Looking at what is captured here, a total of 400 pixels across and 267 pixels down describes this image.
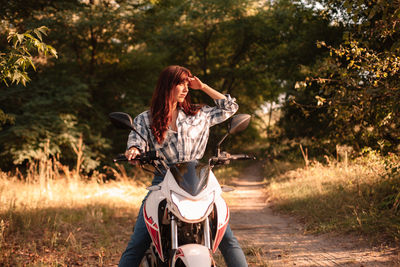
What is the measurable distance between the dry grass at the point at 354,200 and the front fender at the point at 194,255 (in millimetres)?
3335

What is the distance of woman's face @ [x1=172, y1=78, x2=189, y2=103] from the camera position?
287 cm

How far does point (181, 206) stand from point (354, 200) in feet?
16.1

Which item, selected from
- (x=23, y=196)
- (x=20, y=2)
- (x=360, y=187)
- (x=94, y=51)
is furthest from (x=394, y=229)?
(x=94, y=51)

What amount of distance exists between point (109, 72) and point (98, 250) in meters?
12.4

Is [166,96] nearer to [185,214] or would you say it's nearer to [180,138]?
[180,138]

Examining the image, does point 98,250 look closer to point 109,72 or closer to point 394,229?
point 394,229

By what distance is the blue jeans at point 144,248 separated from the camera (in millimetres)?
2592

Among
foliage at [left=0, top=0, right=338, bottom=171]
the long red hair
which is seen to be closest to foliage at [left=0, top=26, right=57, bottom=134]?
the long red hair

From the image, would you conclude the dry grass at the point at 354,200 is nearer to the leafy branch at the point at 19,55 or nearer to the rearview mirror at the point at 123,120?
the rearview mirror at the point at 123,120

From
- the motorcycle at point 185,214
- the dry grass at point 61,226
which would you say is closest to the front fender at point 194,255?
the motorcycle at point 185,214

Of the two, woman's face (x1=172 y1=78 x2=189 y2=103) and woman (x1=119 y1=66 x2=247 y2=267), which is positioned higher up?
woman's face (x1=172 y1=78 x2=189 y2=103)

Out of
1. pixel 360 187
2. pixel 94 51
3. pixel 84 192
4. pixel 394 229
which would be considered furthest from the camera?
pixel 94 51

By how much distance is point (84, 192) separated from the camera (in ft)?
27.1

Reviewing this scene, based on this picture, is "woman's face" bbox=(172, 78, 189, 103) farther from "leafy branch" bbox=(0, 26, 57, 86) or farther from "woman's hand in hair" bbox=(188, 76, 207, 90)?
"leafy branch" bbox=(0, 26, 57, 86)
